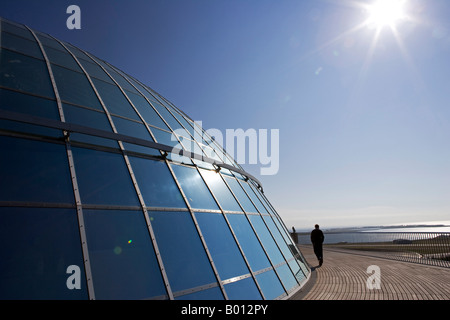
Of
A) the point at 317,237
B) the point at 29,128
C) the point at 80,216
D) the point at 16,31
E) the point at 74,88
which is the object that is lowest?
the point at 317,237

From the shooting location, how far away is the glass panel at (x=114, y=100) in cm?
810

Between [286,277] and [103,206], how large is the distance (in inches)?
259

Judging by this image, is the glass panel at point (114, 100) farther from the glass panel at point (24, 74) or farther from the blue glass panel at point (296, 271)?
the blue glass panel at point (296, 271)

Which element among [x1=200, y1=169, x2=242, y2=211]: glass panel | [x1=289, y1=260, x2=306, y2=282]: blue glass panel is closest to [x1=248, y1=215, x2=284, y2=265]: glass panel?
[x1=289, y1=260, x2=306, y2=282]: blue glass panel

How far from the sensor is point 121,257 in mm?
4633

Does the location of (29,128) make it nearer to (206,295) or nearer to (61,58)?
(61,58)

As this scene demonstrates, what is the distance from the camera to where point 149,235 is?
527cm

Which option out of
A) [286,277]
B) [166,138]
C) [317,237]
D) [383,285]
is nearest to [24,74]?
[166,138]

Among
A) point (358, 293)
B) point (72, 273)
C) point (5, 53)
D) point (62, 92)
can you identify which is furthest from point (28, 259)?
point (358, 293)

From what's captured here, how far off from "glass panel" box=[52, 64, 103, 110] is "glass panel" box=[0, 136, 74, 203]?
89.4 inches

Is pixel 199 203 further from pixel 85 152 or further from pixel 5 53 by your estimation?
pixel 5 53

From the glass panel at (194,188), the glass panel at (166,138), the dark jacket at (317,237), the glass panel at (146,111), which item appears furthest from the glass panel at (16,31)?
the dark jacket at (317,237)

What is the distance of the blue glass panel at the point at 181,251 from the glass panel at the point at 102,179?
0.81 metres
